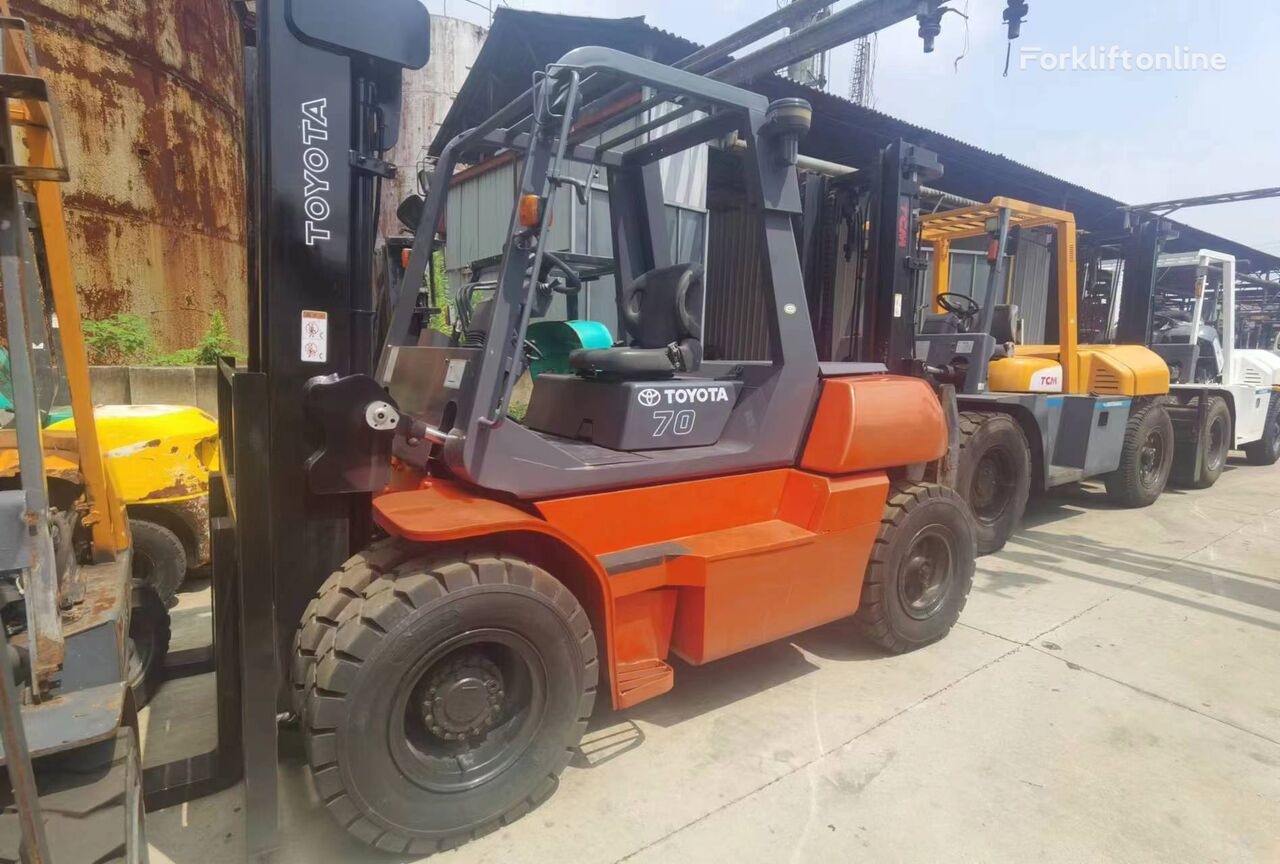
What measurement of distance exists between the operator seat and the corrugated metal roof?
198 cm

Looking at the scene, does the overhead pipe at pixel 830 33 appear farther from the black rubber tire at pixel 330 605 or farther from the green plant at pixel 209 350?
the green plant at pixel 209 350

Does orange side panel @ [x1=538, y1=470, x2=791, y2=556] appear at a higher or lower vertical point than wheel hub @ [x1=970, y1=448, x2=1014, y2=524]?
higher

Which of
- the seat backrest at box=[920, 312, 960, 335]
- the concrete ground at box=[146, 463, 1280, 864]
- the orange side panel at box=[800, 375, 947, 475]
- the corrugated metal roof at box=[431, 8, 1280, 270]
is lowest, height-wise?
the concrete ground at box=[146, 463, 1280, 864]

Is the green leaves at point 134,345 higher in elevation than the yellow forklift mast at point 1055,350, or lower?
lower

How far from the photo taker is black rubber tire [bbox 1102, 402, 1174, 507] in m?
7.66

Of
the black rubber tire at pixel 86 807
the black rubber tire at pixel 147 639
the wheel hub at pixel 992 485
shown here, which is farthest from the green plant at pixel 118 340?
the wheel hub at pixel 992 485

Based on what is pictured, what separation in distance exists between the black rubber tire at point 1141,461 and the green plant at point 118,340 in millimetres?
10986

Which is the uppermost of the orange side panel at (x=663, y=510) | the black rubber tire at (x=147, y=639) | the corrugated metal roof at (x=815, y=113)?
the corrugated metal roof at (x=815, y=113)

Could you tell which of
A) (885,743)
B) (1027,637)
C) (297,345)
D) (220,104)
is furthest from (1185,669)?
(220,104)

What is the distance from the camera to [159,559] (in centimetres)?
452

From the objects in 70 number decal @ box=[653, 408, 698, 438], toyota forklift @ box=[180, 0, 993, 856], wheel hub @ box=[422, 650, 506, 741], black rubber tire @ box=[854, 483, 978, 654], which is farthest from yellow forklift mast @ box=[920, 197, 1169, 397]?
wheel hub @ box=[422, 650, 506, 741]

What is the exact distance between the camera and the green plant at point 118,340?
7.99 meters

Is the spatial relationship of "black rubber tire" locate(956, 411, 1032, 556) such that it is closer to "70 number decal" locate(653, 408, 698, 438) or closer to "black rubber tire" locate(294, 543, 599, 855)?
"70 number decal" locate(653, 408, 698, 438)

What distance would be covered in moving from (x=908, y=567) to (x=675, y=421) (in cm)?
171
